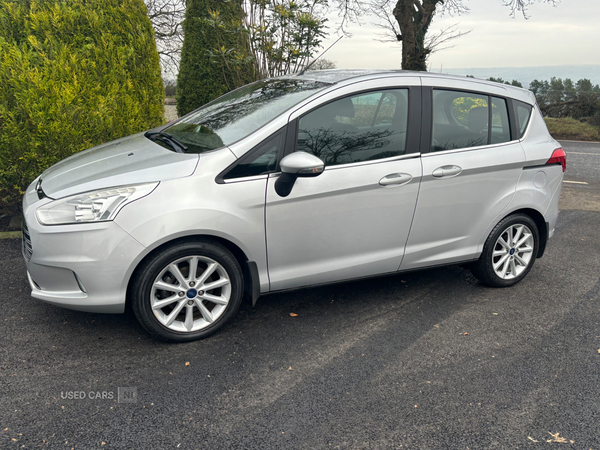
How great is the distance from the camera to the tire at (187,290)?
3.13 m

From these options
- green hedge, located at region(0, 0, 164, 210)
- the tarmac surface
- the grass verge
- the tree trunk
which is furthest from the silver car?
the grass verge

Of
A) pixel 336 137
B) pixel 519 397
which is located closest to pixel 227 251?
pixel 336 137

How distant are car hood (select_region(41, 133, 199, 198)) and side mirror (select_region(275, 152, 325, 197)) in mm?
560

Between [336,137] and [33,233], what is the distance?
2.05m

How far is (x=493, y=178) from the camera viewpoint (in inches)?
159

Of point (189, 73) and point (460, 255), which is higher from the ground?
point (189, 73)

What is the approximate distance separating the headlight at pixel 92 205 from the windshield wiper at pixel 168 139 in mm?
544

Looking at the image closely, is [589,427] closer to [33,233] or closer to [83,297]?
[83,297]

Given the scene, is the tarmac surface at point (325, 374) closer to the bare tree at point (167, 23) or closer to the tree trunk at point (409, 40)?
the tree trunk at point (409, 40)

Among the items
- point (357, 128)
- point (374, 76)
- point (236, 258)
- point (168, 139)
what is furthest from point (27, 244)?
point (374, 76)

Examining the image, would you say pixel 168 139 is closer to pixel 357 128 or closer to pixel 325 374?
pixel 357 128

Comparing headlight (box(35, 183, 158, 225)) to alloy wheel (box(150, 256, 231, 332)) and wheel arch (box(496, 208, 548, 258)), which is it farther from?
wheel arch (box(496, 208, 548, 258))

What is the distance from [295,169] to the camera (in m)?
3.18

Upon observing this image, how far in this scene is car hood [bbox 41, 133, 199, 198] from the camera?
3146mm
